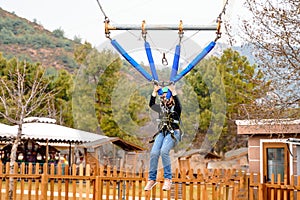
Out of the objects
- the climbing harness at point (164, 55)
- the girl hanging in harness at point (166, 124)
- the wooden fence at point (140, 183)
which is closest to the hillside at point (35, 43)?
the wooden fence at point (140, 183)

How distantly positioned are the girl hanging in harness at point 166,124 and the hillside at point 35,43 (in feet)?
221

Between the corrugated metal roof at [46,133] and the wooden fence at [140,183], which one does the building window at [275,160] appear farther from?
the corrugated metal roof at [46,133]

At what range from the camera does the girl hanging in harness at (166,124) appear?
16.7 ft

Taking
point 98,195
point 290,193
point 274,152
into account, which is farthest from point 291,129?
point 98,195

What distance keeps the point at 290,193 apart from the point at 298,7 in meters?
3.90

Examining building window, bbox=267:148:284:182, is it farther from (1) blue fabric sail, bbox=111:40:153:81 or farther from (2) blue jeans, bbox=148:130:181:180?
(1) blue fabric sail, bbox=111:40:153:81

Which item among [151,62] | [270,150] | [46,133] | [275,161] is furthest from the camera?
[46,133]

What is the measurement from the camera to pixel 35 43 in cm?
8206

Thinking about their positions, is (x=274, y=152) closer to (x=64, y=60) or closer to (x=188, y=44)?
(x=188, y=44)

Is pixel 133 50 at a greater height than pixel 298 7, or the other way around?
pixel 298 7

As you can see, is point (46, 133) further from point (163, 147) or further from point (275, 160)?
point (163, 147)

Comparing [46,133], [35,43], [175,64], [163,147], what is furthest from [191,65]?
[35,43]

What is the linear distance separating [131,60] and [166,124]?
26.6 inches

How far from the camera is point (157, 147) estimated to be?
17.4 ft
